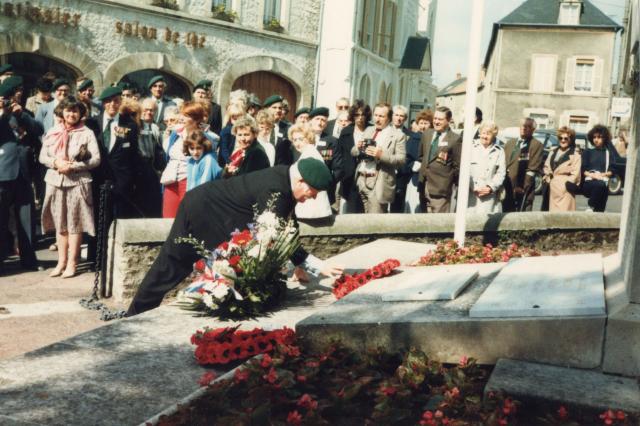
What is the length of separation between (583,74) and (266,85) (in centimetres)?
2604

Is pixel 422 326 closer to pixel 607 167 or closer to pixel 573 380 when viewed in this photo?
pixel 573 380

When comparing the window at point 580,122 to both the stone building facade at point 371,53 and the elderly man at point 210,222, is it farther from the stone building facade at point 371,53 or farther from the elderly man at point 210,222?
the elderly man at point 210,222

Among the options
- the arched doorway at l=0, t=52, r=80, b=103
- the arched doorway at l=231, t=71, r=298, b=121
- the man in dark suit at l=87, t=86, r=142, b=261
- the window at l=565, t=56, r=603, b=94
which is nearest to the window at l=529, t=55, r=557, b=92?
the window at l=565, t=56, r=603, b=94

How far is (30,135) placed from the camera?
9031 millimetres

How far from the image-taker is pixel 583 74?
141ft

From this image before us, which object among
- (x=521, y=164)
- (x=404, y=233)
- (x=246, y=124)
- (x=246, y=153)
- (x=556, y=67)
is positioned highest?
(x=556, y=67)

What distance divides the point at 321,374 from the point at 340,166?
5674 mm

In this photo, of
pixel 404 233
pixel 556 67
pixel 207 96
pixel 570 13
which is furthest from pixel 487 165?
pixel 570 13

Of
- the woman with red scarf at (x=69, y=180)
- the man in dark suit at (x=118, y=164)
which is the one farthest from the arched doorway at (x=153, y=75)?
the woman with red scarf at (x=69, y=180)

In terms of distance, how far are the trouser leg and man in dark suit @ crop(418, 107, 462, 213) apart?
4.34 m

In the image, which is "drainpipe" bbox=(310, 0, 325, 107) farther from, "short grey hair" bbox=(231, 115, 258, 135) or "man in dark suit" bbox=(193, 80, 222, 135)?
"short grey hair" bbox=(231, 115, 258, 135)

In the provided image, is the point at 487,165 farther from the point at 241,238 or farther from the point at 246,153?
the point at 241,238

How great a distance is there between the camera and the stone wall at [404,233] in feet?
23.3

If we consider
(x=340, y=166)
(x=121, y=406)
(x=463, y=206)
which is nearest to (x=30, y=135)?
(x=340, y=166)
